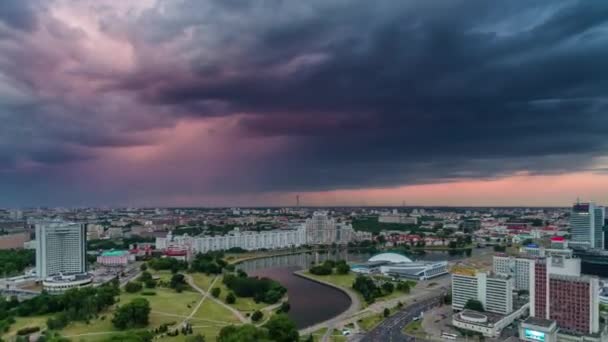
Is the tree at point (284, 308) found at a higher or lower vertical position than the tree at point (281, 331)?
lower

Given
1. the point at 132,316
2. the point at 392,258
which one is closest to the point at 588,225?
the point at 392,258

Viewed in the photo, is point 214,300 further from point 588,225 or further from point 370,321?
point 588,225

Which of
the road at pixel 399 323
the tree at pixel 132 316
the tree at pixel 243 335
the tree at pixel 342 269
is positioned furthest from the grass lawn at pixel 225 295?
the tree at pixel 342 269

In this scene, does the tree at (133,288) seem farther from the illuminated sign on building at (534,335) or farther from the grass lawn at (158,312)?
the illuminated sign on building at (534,335)

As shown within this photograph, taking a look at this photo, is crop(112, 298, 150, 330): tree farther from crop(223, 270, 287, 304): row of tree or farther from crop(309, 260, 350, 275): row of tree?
crop(309, 260, 350, 275): row of tree

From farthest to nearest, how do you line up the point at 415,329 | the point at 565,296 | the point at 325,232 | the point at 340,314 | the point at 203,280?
the point at 325,232
the point at 203,280
the point at 340,314
the point at 415,329
the point at 565,296
